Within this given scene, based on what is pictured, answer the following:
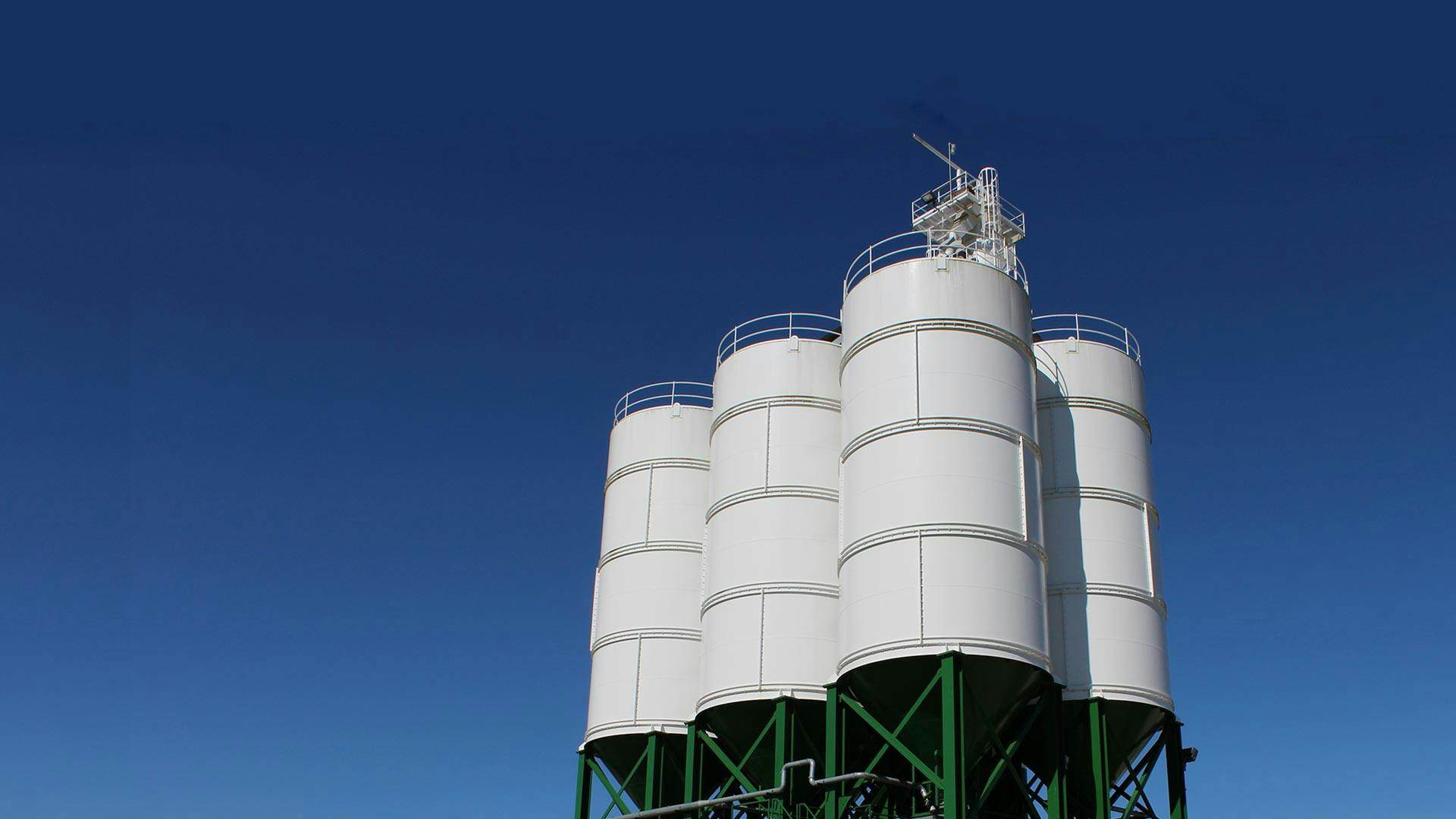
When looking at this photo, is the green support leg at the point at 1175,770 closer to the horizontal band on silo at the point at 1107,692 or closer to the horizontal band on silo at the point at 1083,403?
the horizontal band on silo at the point at 1107,692

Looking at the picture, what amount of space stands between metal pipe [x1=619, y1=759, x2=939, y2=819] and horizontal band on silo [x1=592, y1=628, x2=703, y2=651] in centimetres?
465

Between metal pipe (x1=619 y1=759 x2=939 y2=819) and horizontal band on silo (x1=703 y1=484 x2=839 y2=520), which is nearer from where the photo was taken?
metal pipe (x1=619 y1=759 x2=939 y2=819)

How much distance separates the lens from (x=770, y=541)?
30.9 metres

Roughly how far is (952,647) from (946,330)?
23.1ft

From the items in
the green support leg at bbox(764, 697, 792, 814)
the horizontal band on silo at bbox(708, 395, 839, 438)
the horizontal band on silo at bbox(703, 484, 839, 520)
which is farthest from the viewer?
the horizontal band on silo at bbox(708, 395, 839, 438)

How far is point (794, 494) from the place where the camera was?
103 feet

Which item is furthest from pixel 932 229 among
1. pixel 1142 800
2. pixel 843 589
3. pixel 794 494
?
pixel 1142 800

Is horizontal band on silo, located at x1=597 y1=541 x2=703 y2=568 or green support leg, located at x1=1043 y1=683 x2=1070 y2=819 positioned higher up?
horizontal band on silo, located at x1=597 y1=541 x2=703 y2=568

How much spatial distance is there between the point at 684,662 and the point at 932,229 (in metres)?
13.6

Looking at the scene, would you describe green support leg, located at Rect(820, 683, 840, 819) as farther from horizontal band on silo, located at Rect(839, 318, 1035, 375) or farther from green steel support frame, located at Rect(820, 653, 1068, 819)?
horizontal band on silo, located at Rect(839, 318, 1035, 375)

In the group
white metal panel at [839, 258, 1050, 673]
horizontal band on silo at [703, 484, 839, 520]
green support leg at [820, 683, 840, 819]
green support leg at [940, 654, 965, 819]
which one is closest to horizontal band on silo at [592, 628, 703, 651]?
horizontal band on silo at [703, 484, 839, 520]

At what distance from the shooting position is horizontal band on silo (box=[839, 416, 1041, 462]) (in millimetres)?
28031

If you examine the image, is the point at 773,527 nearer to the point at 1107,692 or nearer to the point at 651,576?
the point at 651,576

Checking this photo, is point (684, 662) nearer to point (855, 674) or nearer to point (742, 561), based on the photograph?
point (742, 561)
